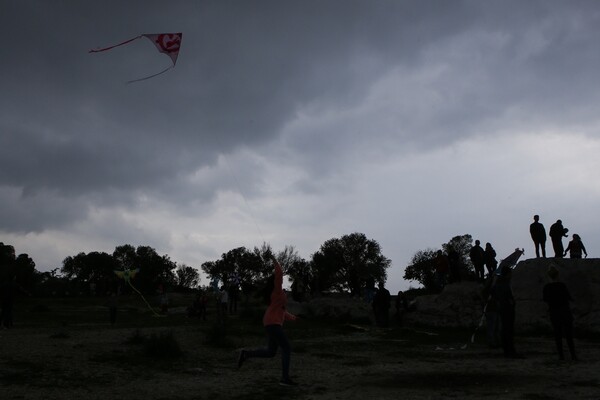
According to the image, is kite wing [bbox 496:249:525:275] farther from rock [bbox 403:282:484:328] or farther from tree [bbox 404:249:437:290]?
tree [bbox 404:249:437:290]

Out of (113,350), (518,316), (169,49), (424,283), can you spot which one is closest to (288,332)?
(113,350)

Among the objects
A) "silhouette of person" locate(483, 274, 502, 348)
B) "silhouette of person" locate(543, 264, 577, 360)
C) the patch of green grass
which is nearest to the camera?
"silhouette of person" locate(543, 264, 577, 360)

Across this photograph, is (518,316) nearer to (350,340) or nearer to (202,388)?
(350,340)

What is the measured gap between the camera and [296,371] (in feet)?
30.9

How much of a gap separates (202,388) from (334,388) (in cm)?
202

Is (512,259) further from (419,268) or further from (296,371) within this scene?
(419,268)

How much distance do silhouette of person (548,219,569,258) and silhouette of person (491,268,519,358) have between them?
10.8 metres

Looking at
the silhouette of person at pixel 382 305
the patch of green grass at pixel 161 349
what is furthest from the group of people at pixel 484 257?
the patch of green grass at pixel 161 349

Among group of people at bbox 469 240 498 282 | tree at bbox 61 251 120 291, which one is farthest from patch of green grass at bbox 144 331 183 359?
tree at bbox 61 251 120 291

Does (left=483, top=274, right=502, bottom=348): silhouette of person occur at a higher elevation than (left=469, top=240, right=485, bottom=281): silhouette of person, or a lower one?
lower

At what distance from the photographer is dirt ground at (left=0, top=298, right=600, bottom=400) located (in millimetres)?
7145

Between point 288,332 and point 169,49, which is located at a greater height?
point 169,49

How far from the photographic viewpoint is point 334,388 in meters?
7.65

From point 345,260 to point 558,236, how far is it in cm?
9252
